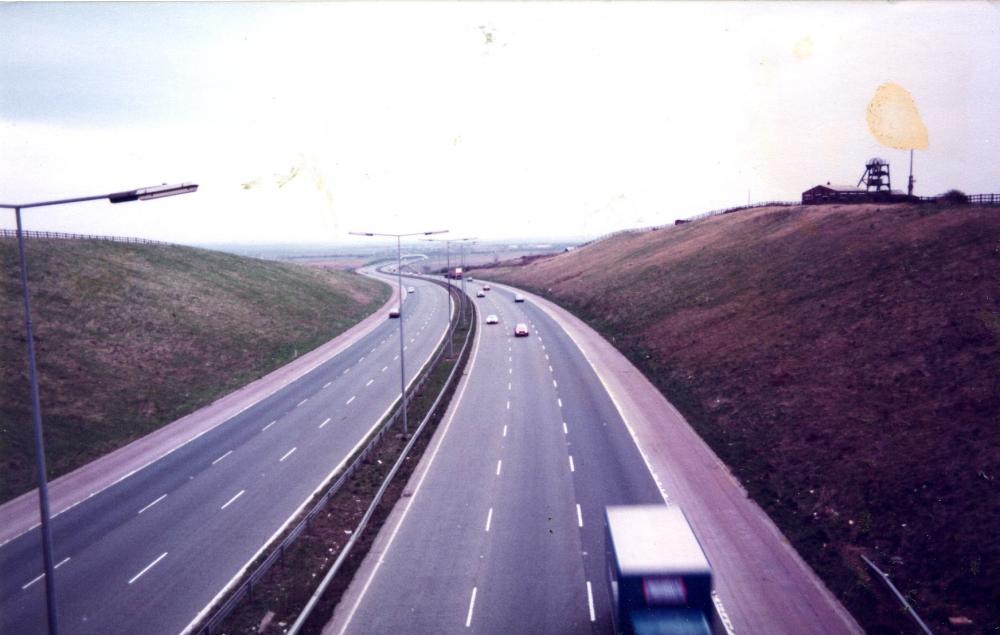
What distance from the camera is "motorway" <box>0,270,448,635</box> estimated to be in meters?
16.8

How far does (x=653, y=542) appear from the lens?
1408 centimetres

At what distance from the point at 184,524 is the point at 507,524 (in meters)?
12.1

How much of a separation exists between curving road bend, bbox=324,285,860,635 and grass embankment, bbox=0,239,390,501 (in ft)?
62.2

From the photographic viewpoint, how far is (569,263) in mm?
119625

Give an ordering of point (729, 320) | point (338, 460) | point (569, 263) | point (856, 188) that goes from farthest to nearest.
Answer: point (569, 263), point (856, 188), point (729, 320), point (338, 460)

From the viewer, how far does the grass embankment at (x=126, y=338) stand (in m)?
31.5

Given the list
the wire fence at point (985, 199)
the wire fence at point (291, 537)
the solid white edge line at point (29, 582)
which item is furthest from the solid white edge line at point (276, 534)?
the wire fence at point (985, 199)

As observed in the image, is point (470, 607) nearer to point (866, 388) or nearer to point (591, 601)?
point (591, 601)

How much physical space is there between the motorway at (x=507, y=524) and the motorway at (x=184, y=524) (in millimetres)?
4752

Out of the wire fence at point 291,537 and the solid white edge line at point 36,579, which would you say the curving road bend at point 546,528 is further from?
the solid white edge line at point 36,579

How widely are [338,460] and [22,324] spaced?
96.3 ft

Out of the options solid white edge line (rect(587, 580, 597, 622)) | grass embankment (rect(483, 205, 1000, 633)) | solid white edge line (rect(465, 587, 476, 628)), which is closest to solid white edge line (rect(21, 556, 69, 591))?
solid white edge line (rect(465, 587, 476, 628))

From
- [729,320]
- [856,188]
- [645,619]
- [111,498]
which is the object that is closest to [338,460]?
[111,498]

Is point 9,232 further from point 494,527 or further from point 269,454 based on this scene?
point 494,527
